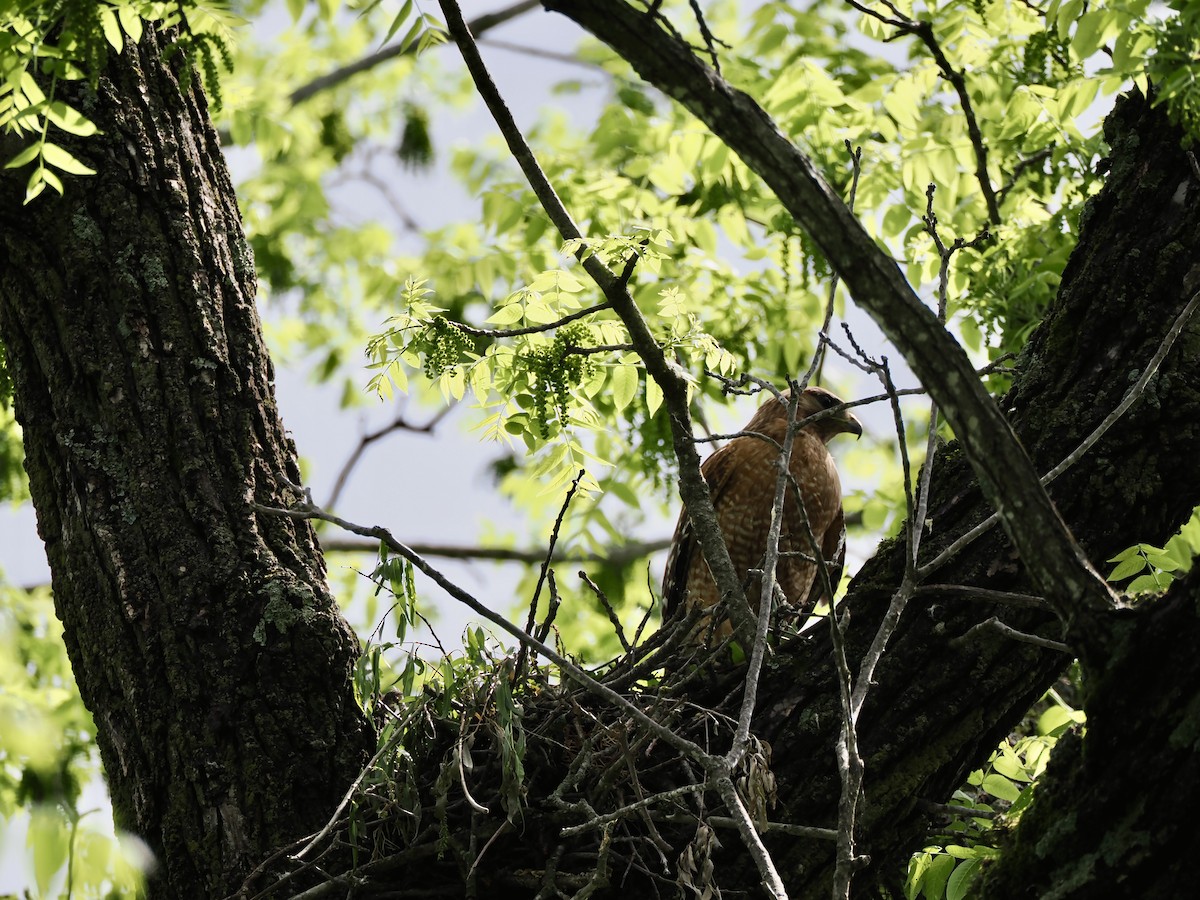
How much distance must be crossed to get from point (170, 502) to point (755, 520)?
2.69 metres

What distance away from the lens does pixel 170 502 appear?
2914 mm

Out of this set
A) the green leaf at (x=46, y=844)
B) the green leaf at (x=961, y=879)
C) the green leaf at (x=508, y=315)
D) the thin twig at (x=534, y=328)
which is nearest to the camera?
the green leaf at (x=46, y=844)

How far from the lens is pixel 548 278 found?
352 cm

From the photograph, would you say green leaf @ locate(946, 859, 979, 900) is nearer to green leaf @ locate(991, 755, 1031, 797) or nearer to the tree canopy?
the tree canopy

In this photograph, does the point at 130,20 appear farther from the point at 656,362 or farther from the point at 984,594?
the point at 984,594

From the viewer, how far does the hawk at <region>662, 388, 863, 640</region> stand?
16.5 feet

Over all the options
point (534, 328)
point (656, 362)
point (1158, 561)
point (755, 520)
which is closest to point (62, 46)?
point (534, 328)

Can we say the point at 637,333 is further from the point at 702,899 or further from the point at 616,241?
the point at 702,899

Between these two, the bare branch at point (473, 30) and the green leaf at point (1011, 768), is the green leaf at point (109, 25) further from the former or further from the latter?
the bare branch at point (473, 30)

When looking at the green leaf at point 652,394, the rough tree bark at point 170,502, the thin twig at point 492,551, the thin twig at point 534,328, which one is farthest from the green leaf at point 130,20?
the thin twig at point 492,551

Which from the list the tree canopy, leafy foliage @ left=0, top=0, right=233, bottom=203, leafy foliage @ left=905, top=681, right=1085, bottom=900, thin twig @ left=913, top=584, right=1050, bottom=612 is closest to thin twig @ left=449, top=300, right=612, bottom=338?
the tree canopy

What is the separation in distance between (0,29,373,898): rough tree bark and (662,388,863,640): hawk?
2349mm

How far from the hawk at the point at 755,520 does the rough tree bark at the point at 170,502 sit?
2.35 m

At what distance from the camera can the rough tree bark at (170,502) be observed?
2.78m
